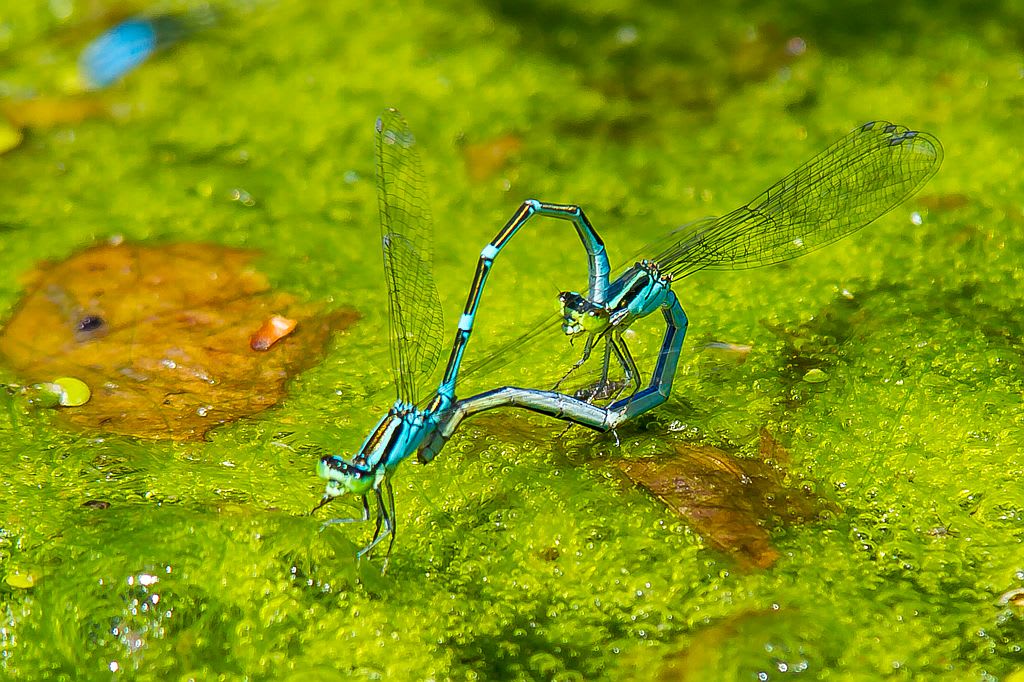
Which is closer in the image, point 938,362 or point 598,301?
point 598,301


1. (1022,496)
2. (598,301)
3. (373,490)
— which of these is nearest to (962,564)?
(1022,496)

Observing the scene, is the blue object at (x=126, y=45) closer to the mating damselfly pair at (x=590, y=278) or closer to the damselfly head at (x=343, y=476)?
the mating damselfly pair at (x=590, y=278)

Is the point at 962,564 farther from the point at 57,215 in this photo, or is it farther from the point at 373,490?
the point at 57,215

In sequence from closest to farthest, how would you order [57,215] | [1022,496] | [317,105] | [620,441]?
[1022,496], [620,441], [57,215], [317,105]

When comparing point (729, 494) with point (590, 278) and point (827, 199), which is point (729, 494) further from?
point (827, 199)

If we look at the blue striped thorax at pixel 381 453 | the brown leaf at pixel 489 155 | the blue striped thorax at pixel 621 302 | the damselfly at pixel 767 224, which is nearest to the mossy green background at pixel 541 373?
the brown leaf at pixel 489 155

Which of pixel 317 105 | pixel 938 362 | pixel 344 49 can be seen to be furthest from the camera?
pixel 344 49

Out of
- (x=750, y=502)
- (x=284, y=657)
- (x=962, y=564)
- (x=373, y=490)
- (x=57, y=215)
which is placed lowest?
(x=57, y=215)
